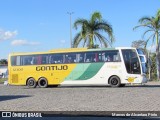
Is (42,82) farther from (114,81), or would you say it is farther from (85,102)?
(85,102)

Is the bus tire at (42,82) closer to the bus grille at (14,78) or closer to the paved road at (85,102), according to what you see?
the bus grille at (14,78)

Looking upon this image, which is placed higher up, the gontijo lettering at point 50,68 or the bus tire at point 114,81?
the gontijo lettering at point 50,68

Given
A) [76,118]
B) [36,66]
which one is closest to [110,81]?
[36,66]

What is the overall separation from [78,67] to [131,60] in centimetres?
400

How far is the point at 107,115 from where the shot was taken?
847 centimetres

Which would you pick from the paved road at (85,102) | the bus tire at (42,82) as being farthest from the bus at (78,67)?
the paved road at (85,102)

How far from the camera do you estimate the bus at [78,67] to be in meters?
28.3

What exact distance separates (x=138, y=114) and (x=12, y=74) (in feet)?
82.9

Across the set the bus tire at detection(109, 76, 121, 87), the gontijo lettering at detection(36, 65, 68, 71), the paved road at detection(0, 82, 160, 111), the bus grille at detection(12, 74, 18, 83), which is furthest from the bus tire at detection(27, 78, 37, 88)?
the paved road at detection(0, 82, 160, 111)

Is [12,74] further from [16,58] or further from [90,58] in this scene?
[90,58]

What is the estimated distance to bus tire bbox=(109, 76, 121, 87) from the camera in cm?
2858

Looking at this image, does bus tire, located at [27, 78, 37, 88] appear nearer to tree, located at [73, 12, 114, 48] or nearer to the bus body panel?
the bus body panel

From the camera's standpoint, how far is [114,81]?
28906 millimetres

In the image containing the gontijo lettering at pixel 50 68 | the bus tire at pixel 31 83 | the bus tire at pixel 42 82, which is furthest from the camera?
the bus tire at pixel 31 83
